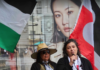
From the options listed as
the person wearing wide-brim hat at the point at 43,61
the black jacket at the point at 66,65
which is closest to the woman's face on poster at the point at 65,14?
the person wearing wide-brim hat at the point at 43,61

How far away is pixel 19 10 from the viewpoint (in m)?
3.64

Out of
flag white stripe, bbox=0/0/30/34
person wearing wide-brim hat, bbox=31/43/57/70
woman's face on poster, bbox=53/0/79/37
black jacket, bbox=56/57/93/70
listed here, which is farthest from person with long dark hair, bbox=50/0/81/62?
black jacket, bbox=56/57/93/70

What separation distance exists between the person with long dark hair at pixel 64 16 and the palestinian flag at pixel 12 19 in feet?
1.80

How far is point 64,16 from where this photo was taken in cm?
382

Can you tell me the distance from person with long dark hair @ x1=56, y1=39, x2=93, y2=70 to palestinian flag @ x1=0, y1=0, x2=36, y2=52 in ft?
4.80

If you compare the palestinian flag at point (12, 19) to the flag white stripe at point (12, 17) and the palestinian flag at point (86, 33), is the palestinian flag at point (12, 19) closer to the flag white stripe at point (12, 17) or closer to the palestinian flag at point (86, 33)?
the flag white stripe at point (12, 17)

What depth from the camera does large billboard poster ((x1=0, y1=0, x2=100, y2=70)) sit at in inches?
147

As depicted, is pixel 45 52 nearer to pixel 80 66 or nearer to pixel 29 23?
pixel 80 66

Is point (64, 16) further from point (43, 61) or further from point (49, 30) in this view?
point (43, 61)

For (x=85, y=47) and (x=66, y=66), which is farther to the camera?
(x=85, y=47)

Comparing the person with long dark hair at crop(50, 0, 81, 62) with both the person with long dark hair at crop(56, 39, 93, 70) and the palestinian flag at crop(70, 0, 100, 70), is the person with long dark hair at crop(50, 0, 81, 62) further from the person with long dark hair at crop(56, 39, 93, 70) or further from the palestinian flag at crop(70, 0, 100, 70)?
the person with long dark hair at crop(56, 39, 93, 70)

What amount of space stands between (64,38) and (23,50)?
96 cm

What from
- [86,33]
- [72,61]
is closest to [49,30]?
[86,33]

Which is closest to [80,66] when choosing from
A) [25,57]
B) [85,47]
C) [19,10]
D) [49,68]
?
[49,68]
